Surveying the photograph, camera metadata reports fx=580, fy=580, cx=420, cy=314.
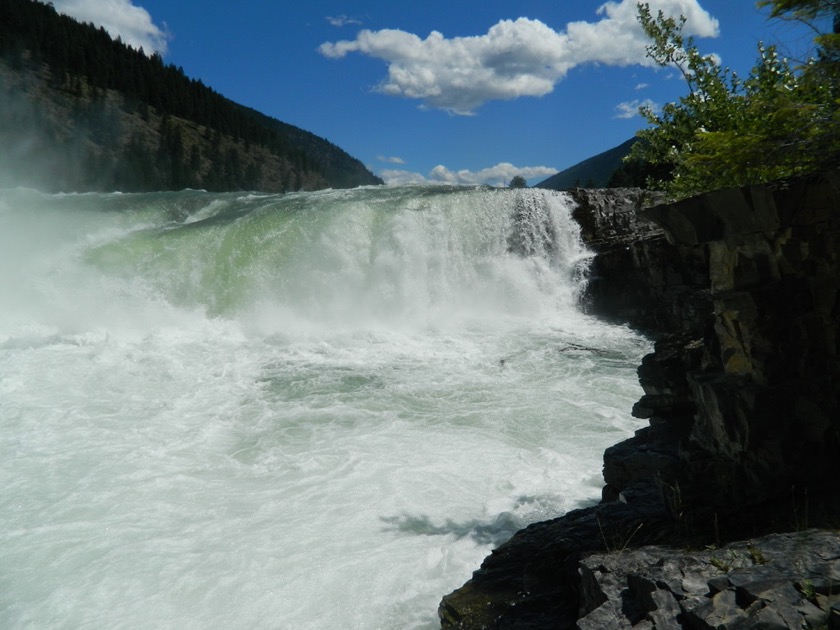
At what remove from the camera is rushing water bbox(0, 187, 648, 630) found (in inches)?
217

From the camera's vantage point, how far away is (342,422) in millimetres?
9375

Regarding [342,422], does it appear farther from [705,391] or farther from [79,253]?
[79,253]

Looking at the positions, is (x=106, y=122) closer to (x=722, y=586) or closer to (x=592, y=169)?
(x=722, y=586)

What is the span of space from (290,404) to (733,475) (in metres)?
7.59

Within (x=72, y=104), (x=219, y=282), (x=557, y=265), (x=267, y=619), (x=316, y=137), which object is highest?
(x=316, y=137)

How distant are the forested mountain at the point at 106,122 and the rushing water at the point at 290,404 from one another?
107 feet

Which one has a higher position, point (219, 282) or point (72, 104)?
point (72, 104)

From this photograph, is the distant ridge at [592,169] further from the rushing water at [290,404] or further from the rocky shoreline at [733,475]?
the rocky shoreline at [733,475]

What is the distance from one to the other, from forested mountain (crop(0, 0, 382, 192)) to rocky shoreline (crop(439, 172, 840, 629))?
53.1m

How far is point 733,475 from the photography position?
4.11 meters

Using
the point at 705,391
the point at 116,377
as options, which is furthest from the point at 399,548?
the point at 116,377

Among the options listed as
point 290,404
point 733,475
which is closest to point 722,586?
point 733,475

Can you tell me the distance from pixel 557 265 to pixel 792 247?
15144 mm

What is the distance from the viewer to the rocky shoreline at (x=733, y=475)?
3.13 m
